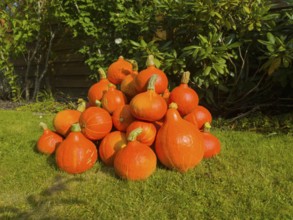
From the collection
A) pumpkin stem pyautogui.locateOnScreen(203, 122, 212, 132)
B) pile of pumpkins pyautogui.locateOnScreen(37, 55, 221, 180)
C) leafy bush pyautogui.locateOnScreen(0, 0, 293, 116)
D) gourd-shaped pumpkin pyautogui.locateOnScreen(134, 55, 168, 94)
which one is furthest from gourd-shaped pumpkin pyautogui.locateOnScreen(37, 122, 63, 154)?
leafy bush pyautogui.locateOnScreen(0, 0, 293, 116)

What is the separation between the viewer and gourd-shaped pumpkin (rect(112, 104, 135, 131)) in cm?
305

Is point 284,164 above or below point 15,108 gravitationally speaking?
above

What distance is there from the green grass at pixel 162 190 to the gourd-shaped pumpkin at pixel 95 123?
0.96 feet

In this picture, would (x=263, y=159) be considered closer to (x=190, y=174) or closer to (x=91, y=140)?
(x=190, y=174)

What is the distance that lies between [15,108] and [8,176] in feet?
15.2

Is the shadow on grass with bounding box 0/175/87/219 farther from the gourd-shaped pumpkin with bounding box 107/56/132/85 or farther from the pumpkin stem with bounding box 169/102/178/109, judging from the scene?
the gourd-shaped pumpkin with bounding box 107/56/132/85

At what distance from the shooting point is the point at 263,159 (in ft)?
9.87

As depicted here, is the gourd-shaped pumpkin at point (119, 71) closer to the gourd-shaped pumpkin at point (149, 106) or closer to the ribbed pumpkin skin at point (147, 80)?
the ribbed pumpkin skin at point (147, 80)

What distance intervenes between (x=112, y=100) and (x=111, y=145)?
1.55 feet

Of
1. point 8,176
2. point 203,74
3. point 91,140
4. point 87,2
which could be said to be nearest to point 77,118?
point 91,140

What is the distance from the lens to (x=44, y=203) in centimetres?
229

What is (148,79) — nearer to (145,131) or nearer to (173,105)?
(173,105)

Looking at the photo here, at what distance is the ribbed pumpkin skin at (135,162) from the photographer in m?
2.57

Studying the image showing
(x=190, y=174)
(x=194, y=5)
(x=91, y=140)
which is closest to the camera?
(x=190, y=174)
